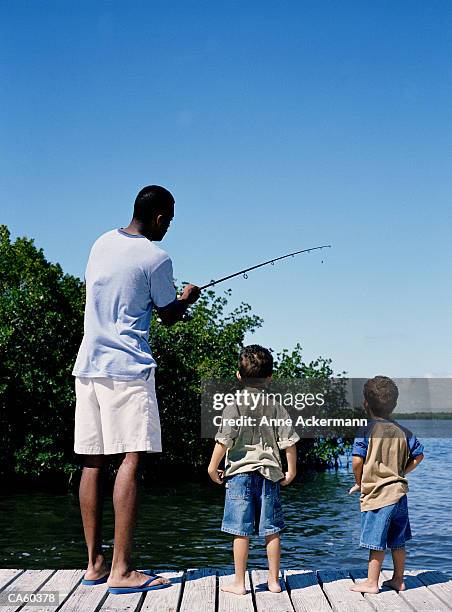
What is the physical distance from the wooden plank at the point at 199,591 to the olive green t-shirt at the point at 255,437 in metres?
0.56

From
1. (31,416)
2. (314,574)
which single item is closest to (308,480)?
(31,416)

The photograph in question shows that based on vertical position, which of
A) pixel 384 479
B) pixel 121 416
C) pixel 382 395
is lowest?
pixel 384 479

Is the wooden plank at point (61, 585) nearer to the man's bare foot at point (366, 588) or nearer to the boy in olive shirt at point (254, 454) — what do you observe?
the boy in olive shirt at point (254, 454)

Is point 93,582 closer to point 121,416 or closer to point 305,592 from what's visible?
point 121,416

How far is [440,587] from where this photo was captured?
13.8 ft

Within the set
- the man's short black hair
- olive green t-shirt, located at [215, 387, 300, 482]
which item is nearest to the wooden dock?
olive green t-shirt, located at [215, 387, 300, 482]

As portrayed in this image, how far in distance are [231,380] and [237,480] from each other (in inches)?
721

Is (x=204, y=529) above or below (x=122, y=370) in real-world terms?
below

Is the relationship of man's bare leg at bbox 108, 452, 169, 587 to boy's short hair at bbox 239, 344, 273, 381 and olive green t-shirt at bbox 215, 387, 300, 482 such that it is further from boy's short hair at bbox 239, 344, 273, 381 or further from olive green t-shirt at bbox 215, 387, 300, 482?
boy's short hair at bbox 239, 344, 273, 381

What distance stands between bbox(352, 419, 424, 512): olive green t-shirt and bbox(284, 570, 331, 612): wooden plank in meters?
0.48

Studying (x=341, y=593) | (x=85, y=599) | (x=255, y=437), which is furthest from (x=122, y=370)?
(x=341, y=593)

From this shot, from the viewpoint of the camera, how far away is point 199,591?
4.07 metres

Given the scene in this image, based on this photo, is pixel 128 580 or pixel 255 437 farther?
pixel 255 437

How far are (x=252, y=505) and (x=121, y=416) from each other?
871 mm
